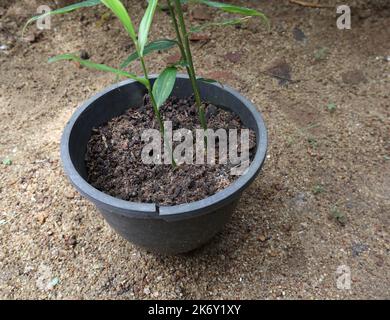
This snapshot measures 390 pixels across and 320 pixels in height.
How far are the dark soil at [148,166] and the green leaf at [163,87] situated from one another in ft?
0.91

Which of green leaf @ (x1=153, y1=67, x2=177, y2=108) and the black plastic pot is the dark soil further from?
green leaf @ (x1=153, y1=67, x2=177, y2=108)

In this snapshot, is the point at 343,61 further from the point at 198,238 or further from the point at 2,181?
the point at 2,181

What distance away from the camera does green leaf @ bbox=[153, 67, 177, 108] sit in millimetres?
1095

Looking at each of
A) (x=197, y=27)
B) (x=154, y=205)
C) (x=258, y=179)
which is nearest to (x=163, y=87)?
(x=197, y=27)

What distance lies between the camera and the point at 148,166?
1.34 meters

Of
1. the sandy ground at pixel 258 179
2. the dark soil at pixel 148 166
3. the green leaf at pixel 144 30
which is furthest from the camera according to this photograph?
the sandy ground at pixel 258 179

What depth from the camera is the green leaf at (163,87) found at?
1.09m

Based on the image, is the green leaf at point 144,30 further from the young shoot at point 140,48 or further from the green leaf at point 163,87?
the green leaf at point 163,87

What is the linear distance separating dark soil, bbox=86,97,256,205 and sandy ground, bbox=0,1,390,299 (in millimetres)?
309

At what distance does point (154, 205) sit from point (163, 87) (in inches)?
11.7

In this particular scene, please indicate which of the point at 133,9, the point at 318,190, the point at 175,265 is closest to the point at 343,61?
the point at 318,190

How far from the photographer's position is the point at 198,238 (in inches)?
49.9

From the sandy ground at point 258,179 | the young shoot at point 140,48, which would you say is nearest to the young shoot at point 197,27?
the young shoot at point 140,48

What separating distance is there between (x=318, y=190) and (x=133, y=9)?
1.47m
